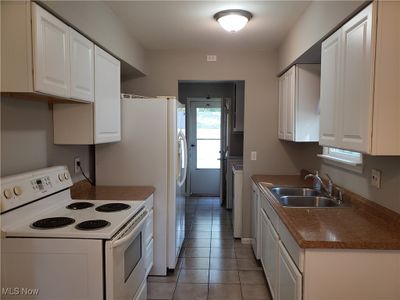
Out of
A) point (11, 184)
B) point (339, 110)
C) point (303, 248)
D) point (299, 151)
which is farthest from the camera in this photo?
point (299, 151)

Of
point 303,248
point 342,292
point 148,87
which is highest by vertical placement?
point 148,87

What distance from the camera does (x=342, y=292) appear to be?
1646 millimetres

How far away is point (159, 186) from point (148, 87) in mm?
1414

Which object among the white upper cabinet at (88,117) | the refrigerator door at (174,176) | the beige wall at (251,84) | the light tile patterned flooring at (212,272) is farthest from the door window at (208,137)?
the white upper cabinet at (88,117)

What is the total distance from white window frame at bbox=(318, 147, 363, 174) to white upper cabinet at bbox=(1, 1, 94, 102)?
193cm

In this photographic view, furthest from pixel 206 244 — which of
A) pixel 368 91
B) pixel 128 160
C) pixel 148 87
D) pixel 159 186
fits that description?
pixel 368 91

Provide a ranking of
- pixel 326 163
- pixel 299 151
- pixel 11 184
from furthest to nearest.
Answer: pixel 299 151 → pixel 326 163 → pixel 11 184

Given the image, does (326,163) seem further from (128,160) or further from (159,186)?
(128,160)

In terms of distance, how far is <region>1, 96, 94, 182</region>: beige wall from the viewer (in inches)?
77.3

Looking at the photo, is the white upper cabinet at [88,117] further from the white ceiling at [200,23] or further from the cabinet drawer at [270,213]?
the cabinet drawer at [270,213]

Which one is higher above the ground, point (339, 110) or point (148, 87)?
point (148, 87)

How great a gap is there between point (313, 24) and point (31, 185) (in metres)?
2.28

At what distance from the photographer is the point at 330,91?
215 centimetres

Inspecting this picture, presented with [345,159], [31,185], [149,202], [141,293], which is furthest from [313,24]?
[141,293]
